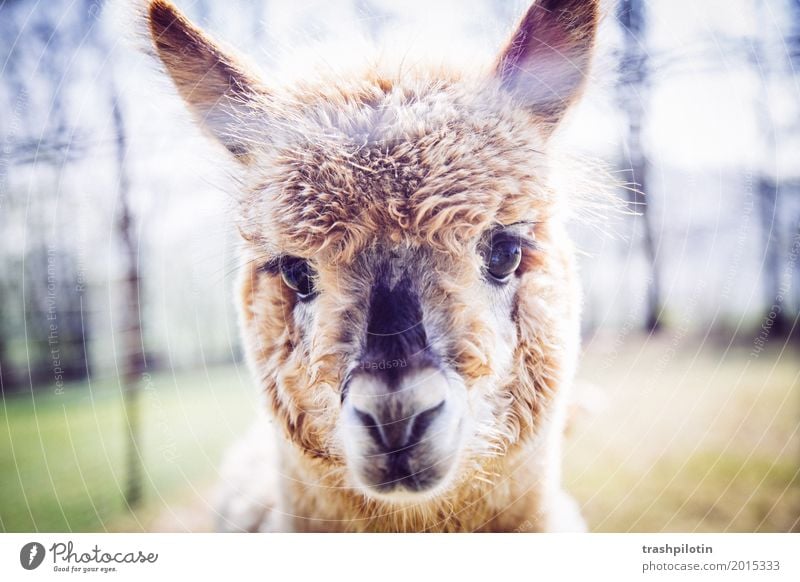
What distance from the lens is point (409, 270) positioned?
932 millimetres

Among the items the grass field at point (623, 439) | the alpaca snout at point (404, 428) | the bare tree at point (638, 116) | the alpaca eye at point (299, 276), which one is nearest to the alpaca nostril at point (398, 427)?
the alpaca snout at point (404, 428)

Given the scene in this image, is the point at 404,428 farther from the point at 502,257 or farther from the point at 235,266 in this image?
the point at 235,266

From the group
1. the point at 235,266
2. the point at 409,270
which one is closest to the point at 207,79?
the point at 235,266

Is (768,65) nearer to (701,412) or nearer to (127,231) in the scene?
(701,412)

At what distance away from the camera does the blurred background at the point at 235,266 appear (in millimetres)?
Answer: 1218

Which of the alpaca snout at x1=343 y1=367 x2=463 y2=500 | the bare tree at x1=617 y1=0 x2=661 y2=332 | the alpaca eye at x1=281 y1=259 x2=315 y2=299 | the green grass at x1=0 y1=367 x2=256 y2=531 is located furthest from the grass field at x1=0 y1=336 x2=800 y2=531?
the alpaca snout at x1=343 y1=367 x2=463 y2=500

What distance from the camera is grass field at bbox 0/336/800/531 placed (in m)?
1.29

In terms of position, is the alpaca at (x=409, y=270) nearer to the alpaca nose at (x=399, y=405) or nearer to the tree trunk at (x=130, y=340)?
the alpaca nose at (x=399, y=405)

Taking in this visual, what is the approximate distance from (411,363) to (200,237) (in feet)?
2.35

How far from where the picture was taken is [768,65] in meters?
1.25

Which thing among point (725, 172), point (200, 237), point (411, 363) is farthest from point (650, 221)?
point (200, 237)

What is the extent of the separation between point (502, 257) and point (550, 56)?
423 millimetres
